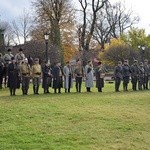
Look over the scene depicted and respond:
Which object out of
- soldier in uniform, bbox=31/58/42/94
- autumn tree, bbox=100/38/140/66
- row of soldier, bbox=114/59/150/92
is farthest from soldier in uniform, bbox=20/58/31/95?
autumn tree, bbox=100/38/140/66

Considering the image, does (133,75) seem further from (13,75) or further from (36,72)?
(13,75)

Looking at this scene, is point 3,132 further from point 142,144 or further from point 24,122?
point 142,144

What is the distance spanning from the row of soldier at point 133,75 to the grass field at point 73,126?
301 inches

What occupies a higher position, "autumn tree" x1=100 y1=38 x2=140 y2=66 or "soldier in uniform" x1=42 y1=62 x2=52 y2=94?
"autumn tree" x1=100 y1=38 x2=140 y2=66

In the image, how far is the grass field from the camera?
10.1 m

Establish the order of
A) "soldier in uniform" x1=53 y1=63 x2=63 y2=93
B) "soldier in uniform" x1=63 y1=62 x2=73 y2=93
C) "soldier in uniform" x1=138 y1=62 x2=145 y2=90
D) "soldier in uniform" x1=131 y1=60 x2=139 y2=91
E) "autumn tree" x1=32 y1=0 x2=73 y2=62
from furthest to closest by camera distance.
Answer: "autumn tree" x1=32 y1=0 x2=73 y2=62
"soldier in uniform" x1=138 y1=62 x2=145 y2=90
"soldier in uniform" x1=131 y1=60 x2=139 y2=91
"soldier in uniform" x1=63 y1=62 x2=73 y2=93
"soldier in uniform" x1=53 y1=63 x2=63 y2=93

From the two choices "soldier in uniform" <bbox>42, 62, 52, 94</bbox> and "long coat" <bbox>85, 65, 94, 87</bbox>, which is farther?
"long coat" <bbox>85, 65, 94, 87</bbox>

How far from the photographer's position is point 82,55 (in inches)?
2254

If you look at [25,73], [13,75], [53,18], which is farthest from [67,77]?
[53,18]

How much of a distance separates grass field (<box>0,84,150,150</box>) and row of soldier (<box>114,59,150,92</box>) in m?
7.64

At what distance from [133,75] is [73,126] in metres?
14.2

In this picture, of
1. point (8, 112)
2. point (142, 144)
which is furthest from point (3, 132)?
point (142, 144)

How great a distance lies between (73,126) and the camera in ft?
39.0

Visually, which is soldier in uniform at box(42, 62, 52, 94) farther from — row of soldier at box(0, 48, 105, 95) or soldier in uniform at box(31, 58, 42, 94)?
soldier in uniform at box(31, 58, 42, 94)
